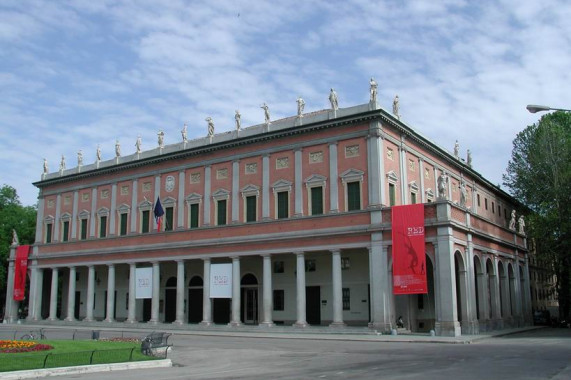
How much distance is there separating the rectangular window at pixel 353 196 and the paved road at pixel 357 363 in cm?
1306

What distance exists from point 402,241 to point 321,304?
9764 mm

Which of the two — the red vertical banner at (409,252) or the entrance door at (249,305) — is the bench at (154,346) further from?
the entrance door at (249,305)

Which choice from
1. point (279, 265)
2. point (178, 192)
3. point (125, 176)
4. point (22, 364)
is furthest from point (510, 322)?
point (22, 364)

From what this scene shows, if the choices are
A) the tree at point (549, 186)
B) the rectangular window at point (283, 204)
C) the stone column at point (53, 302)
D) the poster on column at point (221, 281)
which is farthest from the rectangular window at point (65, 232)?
the tree at point (549, 186)

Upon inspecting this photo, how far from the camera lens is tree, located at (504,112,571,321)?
48.7 meters

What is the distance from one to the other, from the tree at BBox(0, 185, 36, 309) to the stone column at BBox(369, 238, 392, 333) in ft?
149

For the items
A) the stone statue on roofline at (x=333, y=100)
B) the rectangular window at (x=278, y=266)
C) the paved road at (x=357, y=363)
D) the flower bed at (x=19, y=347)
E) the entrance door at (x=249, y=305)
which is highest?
the stone statue on roofline at (x=333, y=100)

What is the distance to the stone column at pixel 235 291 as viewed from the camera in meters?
43.2

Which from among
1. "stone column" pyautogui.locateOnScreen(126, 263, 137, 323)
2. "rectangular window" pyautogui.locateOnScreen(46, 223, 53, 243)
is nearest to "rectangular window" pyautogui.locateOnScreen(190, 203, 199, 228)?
"stone column" pyautogui.locateOnScreen(126, 263, 137, 323)

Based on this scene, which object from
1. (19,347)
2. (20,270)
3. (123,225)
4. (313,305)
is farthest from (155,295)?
(19,347)

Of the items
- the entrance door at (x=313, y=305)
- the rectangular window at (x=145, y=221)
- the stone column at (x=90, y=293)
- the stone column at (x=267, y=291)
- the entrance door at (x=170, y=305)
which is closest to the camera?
the stone column at (x=267, y=291)

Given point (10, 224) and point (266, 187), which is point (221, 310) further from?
point (10, 224)

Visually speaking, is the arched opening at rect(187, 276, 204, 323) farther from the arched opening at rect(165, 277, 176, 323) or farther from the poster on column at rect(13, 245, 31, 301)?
the poster on column at rect(13, 245, 31, 301)

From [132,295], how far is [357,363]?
3363 centimetres
